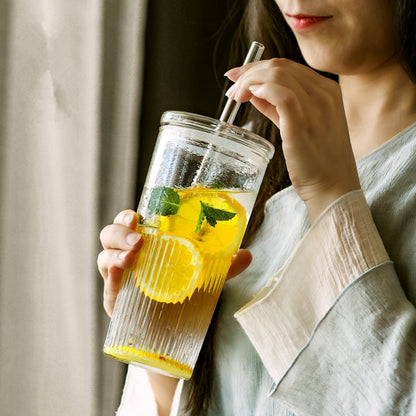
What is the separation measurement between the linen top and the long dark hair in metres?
0.09

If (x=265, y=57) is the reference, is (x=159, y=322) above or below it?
below

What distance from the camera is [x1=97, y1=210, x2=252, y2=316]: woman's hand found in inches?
34.8

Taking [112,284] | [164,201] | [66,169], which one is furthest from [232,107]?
[66,169]

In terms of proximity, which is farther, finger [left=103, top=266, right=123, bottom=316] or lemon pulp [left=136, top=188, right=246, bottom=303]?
finger [left=103, top=266, right=123, bottom=316]

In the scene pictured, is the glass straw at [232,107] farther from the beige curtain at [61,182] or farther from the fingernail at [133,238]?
the beige curtain at [61,182]

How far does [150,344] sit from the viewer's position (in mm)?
865

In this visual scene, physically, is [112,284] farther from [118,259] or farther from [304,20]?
[304,20]

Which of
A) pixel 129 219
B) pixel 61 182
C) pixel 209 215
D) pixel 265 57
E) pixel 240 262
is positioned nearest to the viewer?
pixel 209 215

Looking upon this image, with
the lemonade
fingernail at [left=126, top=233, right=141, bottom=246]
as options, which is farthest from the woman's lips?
fingernail at [left=126, top=233, right=141, bottom=246]

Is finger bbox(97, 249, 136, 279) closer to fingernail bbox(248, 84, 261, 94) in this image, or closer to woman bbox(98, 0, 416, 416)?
woman bbox(98, 0, 416, 416)

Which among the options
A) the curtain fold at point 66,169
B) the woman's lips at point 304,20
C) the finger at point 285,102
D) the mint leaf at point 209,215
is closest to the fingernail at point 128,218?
the mint leaf at point 209,215

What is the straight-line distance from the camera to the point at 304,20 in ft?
3.53

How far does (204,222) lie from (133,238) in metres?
0.11

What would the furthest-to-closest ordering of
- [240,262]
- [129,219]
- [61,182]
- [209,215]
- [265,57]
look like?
[61,182]
[265,57]
[240,262]
[129,219]
[209,215]
